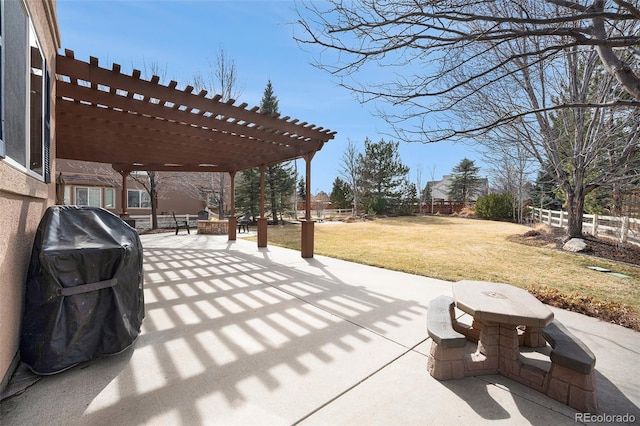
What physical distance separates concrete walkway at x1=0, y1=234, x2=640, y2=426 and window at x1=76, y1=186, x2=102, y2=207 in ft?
54.6

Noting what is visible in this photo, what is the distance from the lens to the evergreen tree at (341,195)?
26.9m

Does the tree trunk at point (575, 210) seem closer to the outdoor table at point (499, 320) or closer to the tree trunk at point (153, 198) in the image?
the outdoor table at point (499, 320)

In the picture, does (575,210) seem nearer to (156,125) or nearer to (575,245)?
(575,245)

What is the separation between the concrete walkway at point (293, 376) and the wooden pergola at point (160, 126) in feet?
10.3

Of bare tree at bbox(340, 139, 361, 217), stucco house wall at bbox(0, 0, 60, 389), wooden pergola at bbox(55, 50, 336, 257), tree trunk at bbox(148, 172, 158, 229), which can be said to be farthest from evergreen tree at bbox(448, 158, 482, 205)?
stucco house wall at bbox(0, 0, 60, 389)

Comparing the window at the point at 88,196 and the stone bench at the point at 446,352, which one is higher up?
the window at the point at 88,196

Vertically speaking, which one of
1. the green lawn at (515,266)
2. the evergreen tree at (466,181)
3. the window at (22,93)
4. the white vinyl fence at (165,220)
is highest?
the evergreen tree at (466,181)

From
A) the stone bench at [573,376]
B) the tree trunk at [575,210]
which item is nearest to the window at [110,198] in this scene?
the stone bench at [573,376]

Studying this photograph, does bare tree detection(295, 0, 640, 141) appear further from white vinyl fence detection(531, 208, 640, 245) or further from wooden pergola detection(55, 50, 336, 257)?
white vinyl fence detection(531, 208, 640, 245)

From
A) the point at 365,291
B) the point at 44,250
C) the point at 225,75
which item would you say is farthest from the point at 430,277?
the point at 225,75

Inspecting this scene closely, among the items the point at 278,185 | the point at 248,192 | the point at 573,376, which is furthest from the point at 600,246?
the point at 248,192

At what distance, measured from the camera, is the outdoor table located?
6.33 feet

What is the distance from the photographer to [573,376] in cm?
180

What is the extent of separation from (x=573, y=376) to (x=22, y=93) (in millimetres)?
4446
